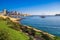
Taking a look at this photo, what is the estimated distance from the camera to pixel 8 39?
9836 millimetres

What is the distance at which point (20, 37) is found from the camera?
37.9 ft

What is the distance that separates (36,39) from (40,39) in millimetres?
237

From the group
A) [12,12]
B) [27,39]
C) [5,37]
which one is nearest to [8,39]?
[5,37]

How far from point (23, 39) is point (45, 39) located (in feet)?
6.05

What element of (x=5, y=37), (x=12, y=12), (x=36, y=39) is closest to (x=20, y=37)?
(x=36, y=39)

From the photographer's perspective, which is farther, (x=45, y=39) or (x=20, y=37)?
(x=45, y=39)

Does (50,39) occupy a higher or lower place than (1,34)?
lower

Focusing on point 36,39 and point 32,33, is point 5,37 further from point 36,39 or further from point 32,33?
point 32,33

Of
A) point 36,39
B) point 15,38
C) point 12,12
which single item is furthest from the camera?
point 12,12

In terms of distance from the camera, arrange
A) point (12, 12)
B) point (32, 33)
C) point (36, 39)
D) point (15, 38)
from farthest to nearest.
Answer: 1. point (12, 12)
2. point (32, 33)
3. point (36, 39)
4. point (15, 38)

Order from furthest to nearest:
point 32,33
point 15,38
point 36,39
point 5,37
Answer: point 32,33 < point 36,39 < point 15,38 < point 5,37

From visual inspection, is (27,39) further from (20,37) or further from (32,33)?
(32,33)

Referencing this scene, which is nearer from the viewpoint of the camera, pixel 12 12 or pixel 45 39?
pixel 45 39

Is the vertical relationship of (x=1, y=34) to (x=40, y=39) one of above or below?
above
